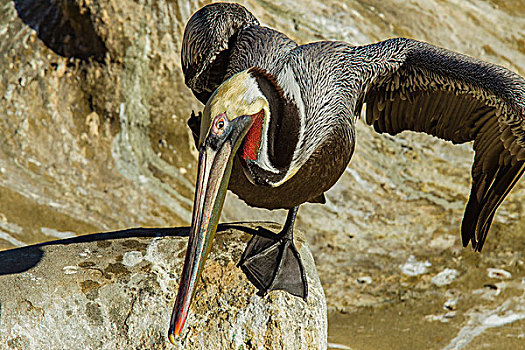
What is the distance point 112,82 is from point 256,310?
128 inches

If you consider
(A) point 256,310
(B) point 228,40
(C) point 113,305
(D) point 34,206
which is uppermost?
(B) point 228,40

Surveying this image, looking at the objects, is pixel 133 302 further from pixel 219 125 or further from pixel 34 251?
pixel 219 125

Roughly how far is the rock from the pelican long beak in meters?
0.55

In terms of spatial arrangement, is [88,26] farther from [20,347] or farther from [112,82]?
[20,347]

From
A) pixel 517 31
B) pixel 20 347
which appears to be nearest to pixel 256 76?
pixel 20 347

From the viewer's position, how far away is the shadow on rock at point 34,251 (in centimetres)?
291

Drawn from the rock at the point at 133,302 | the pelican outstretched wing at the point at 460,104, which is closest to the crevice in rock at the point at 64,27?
the rock at the point at 133,302

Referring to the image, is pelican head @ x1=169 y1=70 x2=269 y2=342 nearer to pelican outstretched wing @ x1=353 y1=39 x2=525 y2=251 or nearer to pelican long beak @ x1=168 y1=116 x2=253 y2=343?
pelican long beak @ x1=168 y1=116 x2=253 y2=343

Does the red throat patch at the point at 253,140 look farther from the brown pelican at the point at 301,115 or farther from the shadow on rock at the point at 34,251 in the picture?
the shadow on rock at the point at 34,251

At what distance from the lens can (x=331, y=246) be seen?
5324 mm

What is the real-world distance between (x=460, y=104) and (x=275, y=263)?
1.43 meters

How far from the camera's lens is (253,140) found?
261 cm

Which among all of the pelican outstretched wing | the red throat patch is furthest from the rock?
the pelican outstretched wing

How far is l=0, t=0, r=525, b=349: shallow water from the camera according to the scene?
519cm
